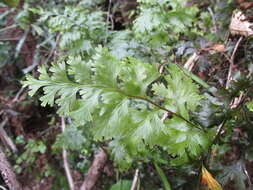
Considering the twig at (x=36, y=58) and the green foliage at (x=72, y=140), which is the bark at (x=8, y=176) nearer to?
the green foliage at (x=72, y=140)

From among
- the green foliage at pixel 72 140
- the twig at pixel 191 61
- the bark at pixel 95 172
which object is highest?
the twig at pixel 191 61

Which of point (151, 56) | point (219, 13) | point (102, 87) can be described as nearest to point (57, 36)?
point (151, 56)

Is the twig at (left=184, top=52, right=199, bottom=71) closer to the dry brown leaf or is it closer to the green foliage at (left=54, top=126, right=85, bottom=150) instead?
the dry brown leaf

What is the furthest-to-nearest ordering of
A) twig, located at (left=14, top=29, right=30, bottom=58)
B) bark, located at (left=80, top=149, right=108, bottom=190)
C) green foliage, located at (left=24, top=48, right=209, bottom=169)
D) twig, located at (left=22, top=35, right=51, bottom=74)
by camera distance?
1. twig, located at (left=14, top=29, right=30, bottom=58)
2. twig, located at (left=22, top=35, right=51, bottom=74)
3. bark, located at (left=80, top=149, right=108, bottom=190)
4. green foliage, located at (left=24, top=48, right=209, bottom=169)

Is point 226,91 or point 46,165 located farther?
point 46,165

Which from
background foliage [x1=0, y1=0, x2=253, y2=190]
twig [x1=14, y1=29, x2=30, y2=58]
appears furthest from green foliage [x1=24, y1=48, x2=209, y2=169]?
twig [x1=14, y1=29, x2=30, y2=58]

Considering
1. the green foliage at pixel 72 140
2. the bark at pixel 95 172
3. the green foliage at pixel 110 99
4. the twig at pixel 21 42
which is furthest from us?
the twig at pixel 21 42

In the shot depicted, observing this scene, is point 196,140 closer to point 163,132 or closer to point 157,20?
point 163,132

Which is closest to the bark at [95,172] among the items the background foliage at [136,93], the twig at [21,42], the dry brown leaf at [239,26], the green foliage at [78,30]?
the background foliage at [136,93]

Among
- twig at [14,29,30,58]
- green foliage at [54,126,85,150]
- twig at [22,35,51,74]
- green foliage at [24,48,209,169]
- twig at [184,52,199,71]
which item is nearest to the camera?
green foliage at [24,48,209,169]

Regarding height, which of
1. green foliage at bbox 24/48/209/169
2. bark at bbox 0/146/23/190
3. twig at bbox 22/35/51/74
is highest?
green foliage at bbox 24/48/209/169

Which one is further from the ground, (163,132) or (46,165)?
(163,132)
